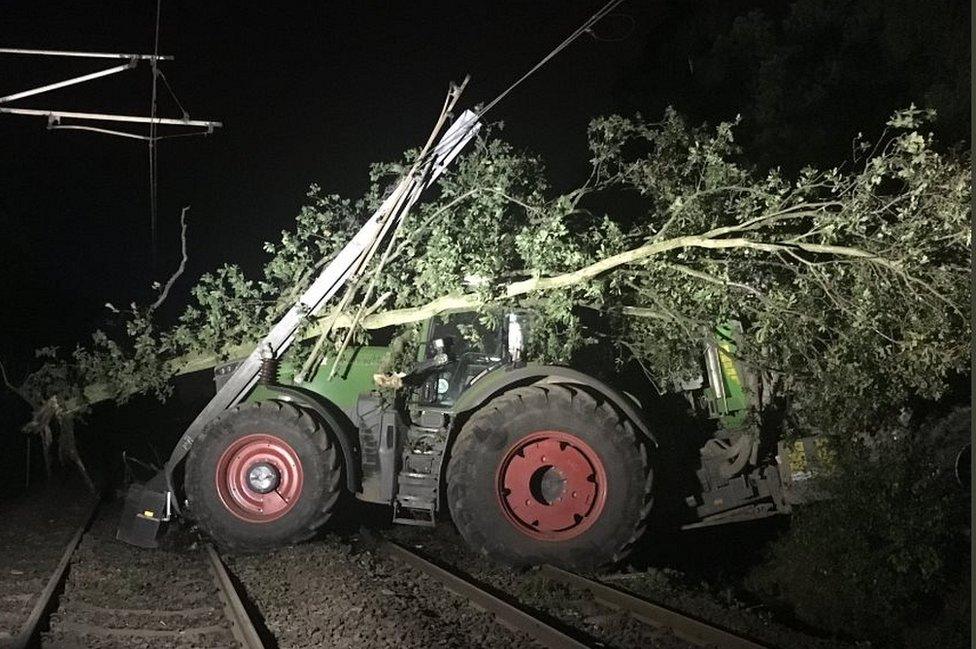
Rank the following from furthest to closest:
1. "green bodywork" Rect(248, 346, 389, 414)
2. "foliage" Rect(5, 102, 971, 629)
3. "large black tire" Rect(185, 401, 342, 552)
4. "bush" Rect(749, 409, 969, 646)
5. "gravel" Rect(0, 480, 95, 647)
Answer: "green bodywork" Rect(248, 346, 389, 414) → "large black tire" Rect(185, 401, 342, 552) → "foliage" Rect(5, 102, 971, 629) → "bush" Rect(749, 409, 969, 646) → "gravel" Rect(0, 480, 95, 647)

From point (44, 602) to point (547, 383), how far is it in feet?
13.6

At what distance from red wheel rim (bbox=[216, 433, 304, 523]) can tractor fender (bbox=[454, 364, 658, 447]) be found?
169 centimetres

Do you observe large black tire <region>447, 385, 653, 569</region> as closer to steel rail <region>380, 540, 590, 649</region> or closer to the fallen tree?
steel rail <region>380, 540, 590, 649</region>

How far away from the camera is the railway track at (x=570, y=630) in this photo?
5.53 meters

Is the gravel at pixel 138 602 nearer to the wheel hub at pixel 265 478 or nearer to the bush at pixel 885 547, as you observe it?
the wheel hub at pixel 265 478

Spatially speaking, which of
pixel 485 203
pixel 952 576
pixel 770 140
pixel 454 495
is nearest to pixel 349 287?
pixel 485 203

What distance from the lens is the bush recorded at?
6.84 meters

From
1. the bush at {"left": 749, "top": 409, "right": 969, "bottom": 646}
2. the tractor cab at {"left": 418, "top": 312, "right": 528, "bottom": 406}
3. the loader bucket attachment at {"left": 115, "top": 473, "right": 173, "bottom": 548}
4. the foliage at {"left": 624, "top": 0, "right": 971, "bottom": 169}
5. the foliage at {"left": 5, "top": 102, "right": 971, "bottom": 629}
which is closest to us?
the bush at {"left": 749, "top": 409, "right": 969, "bottom": 646}

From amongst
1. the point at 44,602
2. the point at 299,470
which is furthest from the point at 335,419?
the point at 44,602

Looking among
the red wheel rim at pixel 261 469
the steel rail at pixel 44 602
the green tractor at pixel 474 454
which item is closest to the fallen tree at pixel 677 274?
the green tractor at pixel 474 454

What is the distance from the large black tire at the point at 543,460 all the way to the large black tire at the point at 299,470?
1267mm

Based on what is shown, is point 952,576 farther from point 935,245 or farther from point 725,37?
point 725,37

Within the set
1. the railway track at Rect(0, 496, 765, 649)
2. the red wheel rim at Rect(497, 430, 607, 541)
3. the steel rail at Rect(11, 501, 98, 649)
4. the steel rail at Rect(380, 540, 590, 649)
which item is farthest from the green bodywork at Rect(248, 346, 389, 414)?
the steel rail at Rect(11, 501, 98, 649)

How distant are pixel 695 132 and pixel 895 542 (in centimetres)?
430
